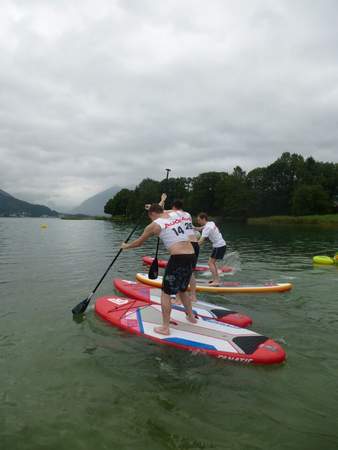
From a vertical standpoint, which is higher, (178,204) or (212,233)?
(178,204)

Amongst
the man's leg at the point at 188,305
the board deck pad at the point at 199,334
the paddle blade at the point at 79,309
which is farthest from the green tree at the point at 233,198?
the man's leg at the point at 188,305

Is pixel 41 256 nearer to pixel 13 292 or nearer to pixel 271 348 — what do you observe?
pixel 13 292

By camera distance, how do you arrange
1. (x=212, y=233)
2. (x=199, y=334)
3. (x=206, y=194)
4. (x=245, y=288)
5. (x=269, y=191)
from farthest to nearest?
1. (x=206, y=194)
2. (x=269, y=191)
3. (x=212, y=233)
4. (x=245, y=288)
5. (x=199, y=334)

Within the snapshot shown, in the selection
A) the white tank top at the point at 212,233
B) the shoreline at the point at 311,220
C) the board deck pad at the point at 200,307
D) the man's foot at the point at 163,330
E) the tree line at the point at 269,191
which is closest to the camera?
the man's foot at the point at 163,330

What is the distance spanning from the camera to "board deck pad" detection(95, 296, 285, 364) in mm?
6028

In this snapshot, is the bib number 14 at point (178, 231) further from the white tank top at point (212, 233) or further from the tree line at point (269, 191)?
the tree line at point (269, 191)

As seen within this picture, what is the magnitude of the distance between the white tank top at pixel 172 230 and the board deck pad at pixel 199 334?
1.96m

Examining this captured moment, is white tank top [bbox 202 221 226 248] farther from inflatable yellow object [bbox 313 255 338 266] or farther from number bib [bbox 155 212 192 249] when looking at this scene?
inflatable yellow object [bbox 313 255 338 266]

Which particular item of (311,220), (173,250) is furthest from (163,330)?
(311,220)

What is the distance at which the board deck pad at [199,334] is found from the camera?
6.03m

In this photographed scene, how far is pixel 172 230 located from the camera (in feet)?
22.0

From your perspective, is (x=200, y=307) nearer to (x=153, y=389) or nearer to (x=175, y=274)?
(x=175, y=274)

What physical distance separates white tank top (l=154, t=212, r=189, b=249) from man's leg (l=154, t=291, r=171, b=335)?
109cm

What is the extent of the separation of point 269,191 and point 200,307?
3707 inches
